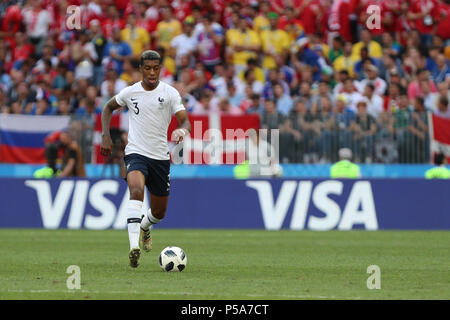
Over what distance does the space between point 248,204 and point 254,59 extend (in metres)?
4.64

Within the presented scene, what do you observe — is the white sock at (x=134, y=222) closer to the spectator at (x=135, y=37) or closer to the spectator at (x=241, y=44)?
the spectator at (x=241, y=44)

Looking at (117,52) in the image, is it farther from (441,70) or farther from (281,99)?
(441,70)

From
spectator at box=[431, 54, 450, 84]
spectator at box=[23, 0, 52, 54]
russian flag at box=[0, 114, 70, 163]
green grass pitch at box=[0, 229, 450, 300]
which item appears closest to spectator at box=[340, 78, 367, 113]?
spectator at box=[431, 54, 450, 84]

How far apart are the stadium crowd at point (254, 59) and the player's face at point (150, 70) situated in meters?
8.87

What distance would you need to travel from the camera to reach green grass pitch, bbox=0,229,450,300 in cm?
1031

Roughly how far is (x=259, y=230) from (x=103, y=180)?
11.0ft

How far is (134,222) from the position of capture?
497 inches

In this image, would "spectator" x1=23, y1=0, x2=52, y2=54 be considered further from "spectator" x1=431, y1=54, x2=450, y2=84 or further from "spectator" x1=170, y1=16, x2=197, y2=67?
"spectator" x1=431, y1=54, x2=450, y2=84

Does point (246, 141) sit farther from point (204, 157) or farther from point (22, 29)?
point (22, 29)

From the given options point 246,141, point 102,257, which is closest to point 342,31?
point 246,141

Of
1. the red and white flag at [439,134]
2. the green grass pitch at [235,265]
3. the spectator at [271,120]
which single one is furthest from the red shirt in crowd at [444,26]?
the green grass pitch at [235,265]

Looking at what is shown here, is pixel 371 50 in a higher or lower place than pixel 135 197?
higher

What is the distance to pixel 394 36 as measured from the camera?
1014 inches

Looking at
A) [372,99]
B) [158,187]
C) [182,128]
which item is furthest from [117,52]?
[182,128]
